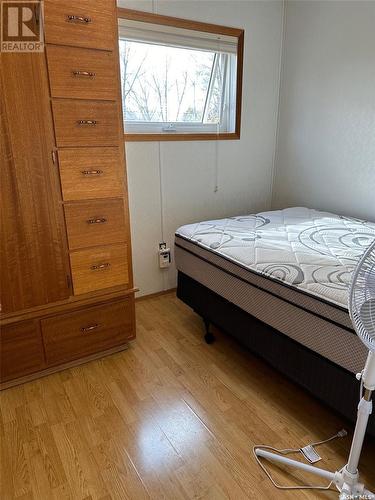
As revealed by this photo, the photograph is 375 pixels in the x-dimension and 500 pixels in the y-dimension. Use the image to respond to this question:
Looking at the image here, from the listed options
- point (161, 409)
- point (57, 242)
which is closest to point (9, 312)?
point (57, 242)

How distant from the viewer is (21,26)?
1.39m

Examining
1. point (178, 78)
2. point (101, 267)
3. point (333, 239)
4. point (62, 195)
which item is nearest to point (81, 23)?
point (62, 195)

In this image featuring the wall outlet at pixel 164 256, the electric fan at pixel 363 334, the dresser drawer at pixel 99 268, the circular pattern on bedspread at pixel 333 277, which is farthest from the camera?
the wall outlet at pixel 164 256

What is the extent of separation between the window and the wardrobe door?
0.85 metres

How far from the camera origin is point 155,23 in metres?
2.17

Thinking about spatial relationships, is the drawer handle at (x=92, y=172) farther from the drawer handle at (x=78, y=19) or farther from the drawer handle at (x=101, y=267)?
the drawer handle at (x=78, y=19)

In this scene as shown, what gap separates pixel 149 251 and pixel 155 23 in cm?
153

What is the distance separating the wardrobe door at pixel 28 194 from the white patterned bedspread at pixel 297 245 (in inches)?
31.2

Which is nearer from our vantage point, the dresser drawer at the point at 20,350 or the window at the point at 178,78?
the dresser drawer at the point at 20,350

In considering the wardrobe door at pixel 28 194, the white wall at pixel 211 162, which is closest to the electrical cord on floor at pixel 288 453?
the wardrobe door at pixel 28 194

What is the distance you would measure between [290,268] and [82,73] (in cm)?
130

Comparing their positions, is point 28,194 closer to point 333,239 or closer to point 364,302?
point 364,302

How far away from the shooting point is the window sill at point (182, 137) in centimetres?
231

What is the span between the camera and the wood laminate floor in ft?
4.06
